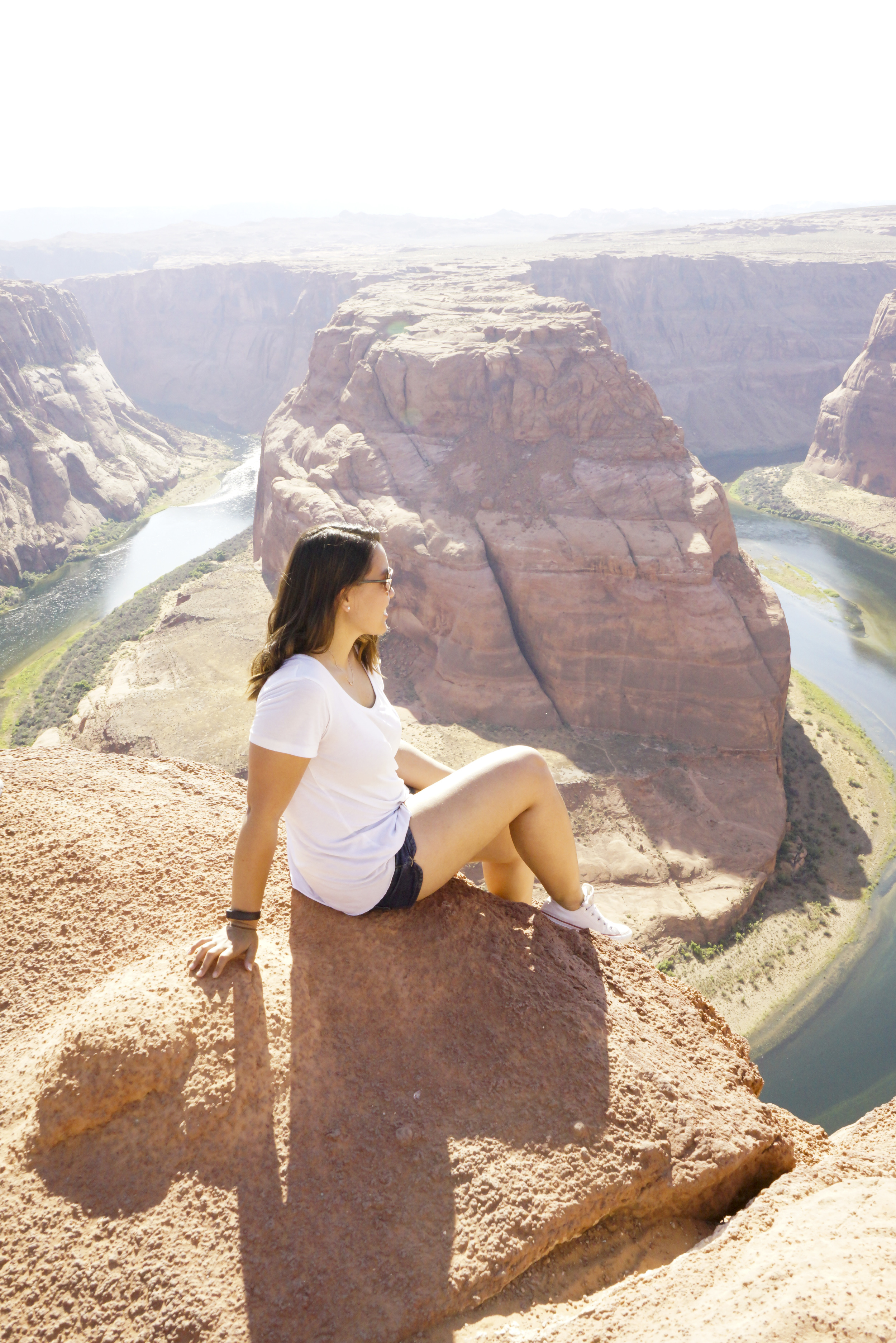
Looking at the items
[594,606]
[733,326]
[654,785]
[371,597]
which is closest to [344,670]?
[371,597]

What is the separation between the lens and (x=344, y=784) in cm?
441

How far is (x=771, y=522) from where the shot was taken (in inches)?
2347

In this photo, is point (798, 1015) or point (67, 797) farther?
point (798, 1015)

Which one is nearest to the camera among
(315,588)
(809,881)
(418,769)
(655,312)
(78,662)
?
(315,588)

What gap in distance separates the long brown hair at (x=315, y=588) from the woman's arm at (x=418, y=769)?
120 cm

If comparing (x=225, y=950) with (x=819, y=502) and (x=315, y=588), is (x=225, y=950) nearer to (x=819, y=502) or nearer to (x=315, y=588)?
(x=315, y=588)

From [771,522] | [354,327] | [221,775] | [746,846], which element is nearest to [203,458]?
[354,327]

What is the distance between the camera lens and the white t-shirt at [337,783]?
408cm

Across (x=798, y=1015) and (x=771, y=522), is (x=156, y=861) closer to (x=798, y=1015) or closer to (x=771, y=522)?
(x=798, y=1015)

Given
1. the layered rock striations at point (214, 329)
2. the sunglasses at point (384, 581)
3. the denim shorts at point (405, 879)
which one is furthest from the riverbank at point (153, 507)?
the denim shorts at point (405, 879)

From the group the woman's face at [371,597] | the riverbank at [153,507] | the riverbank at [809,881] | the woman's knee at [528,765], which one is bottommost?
the riverbank at [809,881]

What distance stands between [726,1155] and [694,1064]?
68cm

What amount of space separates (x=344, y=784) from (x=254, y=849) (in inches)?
22.4

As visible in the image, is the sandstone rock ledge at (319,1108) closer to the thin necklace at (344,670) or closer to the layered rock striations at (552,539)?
the thin necklace at (344,670)
